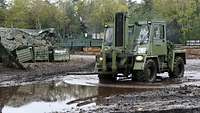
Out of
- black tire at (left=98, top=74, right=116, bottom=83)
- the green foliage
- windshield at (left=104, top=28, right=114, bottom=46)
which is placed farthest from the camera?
the green foliage

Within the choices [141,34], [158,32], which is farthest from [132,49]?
[158,32]

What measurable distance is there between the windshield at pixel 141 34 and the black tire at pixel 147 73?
982 millimetres

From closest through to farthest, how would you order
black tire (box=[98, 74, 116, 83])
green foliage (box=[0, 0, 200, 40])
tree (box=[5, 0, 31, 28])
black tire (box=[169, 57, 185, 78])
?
black tire (box=[98, 74, 116, 83])
black tire (box=[169, 57, 185, 78])
green foliage (box=[0, 0, 200, 40])
tree (box=[5, 0, 31, 28])

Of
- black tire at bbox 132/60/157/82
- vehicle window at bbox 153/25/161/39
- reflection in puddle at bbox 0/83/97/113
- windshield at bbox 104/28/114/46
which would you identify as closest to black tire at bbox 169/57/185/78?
black tire at bbox 132/60/157/82

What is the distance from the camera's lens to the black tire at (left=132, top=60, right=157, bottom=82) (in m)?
19.7

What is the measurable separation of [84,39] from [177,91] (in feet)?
A: 157

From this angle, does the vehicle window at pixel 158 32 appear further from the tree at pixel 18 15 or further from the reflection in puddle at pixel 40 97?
the tree at pixel 18 15

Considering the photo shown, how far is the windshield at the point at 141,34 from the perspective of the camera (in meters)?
20.0

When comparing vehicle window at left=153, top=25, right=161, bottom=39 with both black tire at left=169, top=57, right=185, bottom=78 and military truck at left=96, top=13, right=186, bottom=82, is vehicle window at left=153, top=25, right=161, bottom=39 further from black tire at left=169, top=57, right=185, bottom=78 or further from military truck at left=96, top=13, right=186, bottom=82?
black tire at left=169, top=57, right=185, bottom=78

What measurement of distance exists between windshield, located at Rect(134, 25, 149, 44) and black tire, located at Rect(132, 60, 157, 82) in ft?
3.22

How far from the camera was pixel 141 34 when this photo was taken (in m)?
20.1

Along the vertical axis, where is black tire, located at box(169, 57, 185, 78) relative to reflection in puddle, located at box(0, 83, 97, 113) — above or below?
above

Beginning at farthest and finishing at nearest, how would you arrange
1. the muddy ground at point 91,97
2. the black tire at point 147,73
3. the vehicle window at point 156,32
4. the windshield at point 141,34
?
the vehicle window at point 156,32 → the windshield at point 141,34 → the black tire at point 147,73 → the muddy ground at point 91,97

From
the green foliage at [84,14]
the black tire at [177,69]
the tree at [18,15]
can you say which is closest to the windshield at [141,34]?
the black tire at [177,69]
